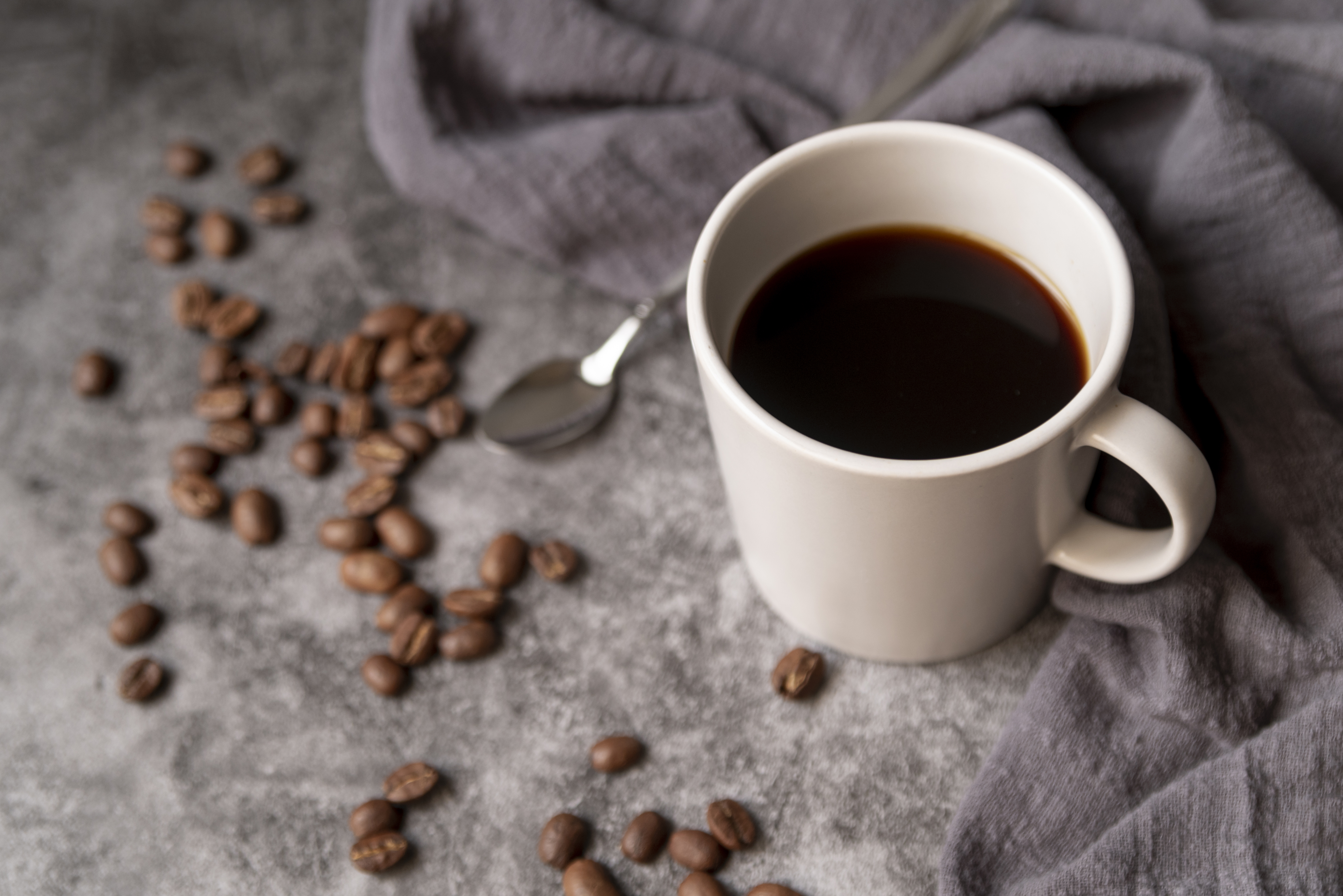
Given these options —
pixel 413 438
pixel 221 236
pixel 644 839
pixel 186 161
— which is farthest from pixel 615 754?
pixel 186 161

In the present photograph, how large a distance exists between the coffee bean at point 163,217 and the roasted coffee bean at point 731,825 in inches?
35.9

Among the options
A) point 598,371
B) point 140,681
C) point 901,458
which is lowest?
point 140,681

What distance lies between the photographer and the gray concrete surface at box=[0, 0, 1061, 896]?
1022 mm

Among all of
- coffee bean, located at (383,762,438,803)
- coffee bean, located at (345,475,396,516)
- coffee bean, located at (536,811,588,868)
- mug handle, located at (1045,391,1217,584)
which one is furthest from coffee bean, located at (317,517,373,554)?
mug handle, located at (1045,391,1217,584)

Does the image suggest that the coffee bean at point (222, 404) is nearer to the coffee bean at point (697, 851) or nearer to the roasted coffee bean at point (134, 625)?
the roasted coffee bean at point (134, 625)

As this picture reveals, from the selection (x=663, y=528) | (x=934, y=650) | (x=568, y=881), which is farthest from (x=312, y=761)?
(x=934, y=650)

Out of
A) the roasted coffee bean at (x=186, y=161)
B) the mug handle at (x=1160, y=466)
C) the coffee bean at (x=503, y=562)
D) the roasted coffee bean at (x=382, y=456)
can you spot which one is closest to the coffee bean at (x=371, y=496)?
the roasted coffee bean at (x=382, y=456)

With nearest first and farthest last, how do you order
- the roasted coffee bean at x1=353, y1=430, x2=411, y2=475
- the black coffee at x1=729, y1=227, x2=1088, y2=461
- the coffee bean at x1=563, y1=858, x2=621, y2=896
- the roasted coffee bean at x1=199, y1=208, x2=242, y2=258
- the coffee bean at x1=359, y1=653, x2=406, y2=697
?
the black coffee at x1=729, y1=227, x2=1088, y2=461 < the coffee bean at x1=563, y1=858, x2=621, y2=896 < the coffee bean at x1=359, y1=653, x2=406, y2=697 < the roasted coffee bean at x1=353, y1=430, x2=411, y2=475 < the roasted coffee bean at x1=199, y1=208, x2=242, y2=258

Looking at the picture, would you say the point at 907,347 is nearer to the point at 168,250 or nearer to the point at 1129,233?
the point at 1129,233

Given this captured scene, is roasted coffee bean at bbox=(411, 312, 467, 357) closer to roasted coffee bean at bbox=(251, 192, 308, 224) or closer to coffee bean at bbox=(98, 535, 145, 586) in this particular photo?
roasted coffee bean at bbox=(251, 192, 308, 224)

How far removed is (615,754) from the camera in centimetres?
102

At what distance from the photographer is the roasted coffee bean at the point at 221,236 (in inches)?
51.7

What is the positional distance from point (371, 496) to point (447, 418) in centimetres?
11

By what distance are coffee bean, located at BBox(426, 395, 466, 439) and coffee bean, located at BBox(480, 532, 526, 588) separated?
0.14 meters
